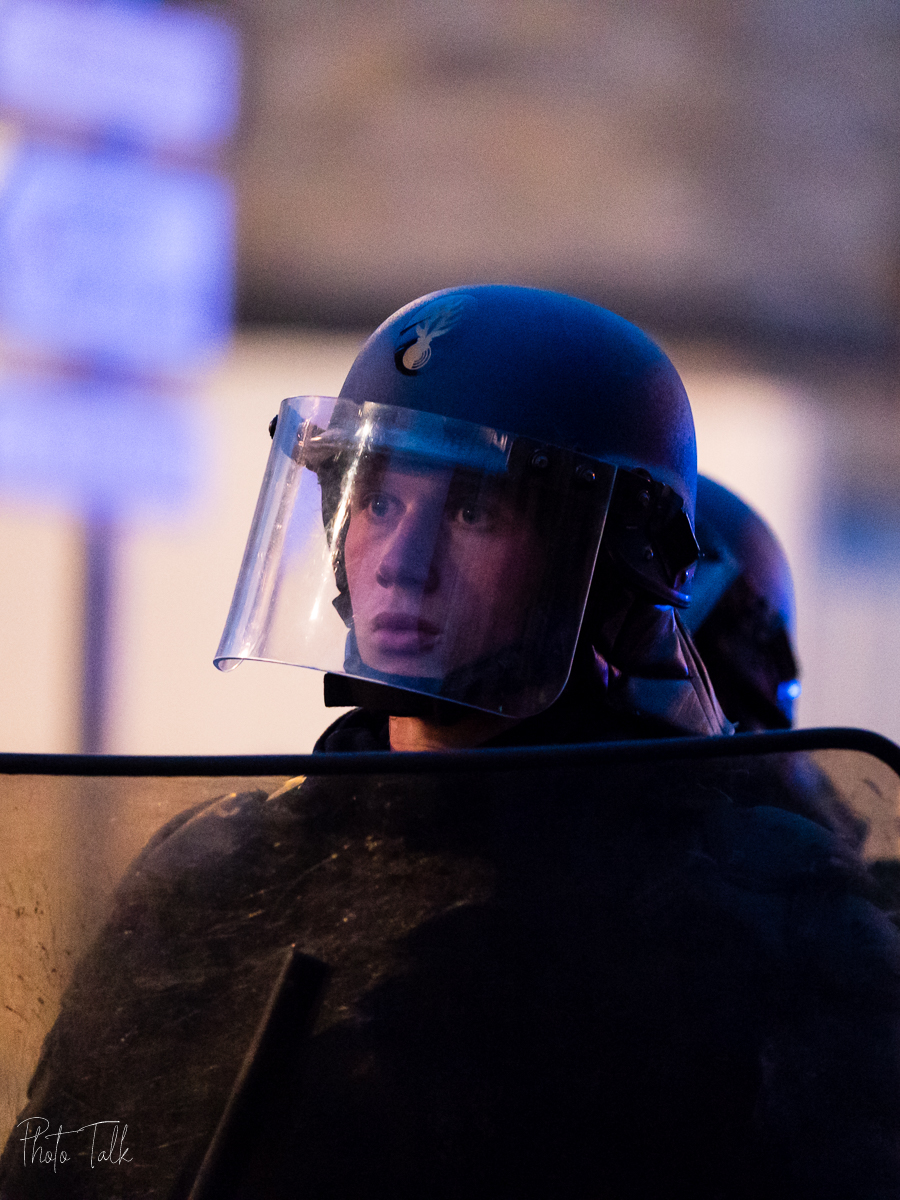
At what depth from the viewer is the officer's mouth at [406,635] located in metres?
0.65

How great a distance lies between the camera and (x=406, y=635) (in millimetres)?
652

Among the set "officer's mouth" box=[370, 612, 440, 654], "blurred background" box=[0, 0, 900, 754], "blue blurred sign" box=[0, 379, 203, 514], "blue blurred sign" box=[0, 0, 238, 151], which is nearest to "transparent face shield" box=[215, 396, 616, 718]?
"officer's mouth" box=[370, 612, 440, 654]

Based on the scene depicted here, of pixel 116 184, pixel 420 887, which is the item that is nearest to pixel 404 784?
pixel 420 887

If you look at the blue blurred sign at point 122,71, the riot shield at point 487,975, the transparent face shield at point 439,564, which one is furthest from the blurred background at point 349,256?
the riot shield at point 487,975

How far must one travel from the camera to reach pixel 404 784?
0.38 metres

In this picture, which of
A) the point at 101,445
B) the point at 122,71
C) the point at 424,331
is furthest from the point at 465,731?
the point at 122,71

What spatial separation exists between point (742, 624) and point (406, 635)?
0.47 m

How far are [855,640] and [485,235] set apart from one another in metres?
1.73

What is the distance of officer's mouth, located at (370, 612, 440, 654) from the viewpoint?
65 cm

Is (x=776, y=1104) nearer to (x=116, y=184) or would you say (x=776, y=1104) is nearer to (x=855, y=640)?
A: (x=116, y=184)

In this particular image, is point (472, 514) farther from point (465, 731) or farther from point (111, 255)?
point (111, 255)

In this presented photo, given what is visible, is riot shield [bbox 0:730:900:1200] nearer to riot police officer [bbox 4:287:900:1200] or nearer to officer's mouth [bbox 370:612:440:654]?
riot police officer [bbox 4:287:900:1200]
